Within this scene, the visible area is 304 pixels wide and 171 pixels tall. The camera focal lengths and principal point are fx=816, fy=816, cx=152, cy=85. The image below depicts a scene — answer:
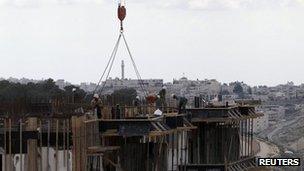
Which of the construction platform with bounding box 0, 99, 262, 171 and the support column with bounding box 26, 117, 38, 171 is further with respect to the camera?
the construction platform with bounding box 0, 99, 262, 171

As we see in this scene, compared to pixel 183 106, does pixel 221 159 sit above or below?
below

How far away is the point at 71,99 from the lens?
31969 millimetres

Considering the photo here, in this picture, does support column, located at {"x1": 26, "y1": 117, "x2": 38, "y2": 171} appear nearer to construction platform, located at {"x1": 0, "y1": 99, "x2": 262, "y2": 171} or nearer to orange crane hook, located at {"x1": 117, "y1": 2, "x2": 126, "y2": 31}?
construction platform, located at {"x1": 0, "y1": 99, "x2": 262, "y2": 171}

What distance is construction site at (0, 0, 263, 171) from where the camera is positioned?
19.5 meters

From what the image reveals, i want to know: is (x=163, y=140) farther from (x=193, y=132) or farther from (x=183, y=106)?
(x=193, y=132)

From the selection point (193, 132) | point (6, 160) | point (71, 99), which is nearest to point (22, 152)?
point (6, 160)

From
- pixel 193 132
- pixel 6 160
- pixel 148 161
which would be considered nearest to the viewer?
pixel 6 160

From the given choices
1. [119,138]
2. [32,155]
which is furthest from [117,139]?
[32,155]

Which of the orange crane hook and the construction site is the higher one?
the orange crane hook

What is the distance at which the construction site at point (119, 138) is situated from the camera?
19.5 m

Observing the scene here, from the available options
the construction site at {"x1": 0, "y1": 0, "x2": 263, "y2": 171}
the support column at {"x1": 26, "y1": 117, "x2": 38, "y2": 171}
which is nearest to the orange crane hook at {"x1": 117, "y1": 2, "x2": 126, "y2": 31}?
the construction site at {"x1": 0, "y1": 0, "x2": 263, "y2": 171}

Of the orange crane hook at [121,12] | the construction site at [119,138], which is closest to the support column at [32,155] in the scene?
the construction site at [119,138]

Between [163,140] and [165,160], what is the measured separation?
97 centimetres

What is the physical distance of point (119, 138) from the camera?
22.3m
